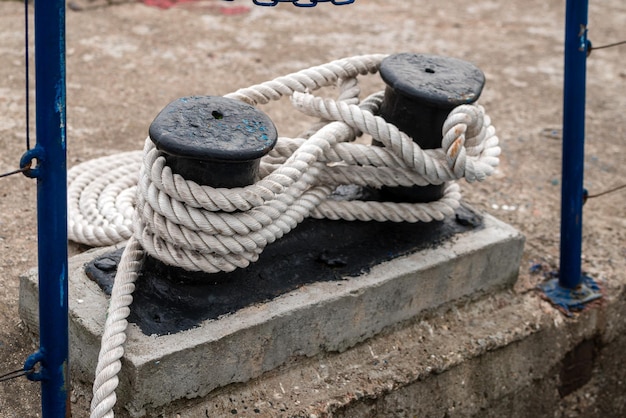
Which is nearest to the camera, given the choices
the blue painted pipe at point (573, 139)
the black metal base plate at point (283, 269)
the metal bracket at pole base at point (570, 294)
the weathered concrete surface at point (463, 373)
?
the black metal base plate at point (283, 269)

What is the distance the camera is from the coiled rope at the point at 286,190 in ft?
5.31

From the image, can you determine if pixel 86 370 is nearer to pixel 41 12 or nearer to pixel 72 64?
pixel 41 12

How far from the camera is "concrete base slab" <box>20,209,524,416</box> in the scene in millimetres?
1613

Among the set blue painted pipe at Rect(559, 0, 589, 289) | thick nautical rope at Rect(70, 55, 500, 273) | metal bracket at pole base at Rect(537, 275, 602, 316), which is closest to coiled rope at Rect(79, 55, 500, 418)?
thick nautical rope at Rect(70, 55, 500, 273)

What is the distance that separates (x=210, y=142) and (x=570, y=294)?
1.09 metres

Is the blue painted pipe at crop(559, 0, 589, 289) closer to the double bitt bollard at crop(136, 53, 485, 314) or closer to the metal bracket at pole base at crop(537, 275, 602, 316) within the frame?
the metal bracket at pole base at crop(537, 275, 602, 316)

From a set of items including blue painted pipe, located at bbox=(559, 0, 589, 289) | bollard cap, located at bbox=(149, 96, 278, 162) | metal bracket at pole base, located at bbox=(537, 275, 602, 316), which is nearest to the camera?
bollard cap, located at bbox=(149, 96, 278, 162)

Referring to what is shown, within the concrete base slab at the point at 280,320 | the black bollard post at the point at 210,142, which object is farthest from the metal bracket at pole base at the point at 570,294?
the black bollard post at the point at 210,142

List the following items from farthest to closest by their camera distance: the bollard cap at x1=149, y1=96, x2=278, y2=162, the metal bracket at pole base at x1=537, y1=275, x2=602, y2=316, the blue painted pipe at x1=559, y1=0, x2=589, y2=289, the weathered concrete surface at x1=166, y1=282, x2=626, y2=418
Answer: the metal bracket at pole base at x1=537, y1=275, x2=602, y2=316, the blue painted pipe at x1=559, y1=0, x2=589, y2=289, the weathered concrete surface at x1=166, y1=282, x2=626, y2=418, the bollard cap at x1=149, y1=96, x2=278, y2=162

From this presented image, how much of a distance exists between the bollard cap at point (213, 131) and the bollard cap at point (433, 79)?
0.33 m

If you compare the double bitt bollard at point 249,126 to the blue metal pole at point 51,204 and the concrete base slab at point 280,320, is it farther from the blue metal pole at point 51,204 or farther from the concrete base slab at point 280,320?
the blue metal pole at point 51,204

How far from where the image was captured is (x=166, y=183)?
161cm

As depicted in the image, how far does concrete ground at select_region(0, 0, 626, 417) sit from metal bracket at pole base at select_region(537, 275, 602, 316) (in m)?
0.03

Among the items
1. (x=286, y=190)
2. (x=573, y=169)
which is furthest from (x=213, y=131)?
(x=573, y=169)
